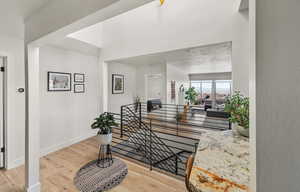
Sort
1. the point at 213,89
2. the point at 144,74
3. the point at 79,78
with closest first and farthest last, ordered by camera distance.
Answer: the point at 79,78
the point at 144,74
the point at 213,89

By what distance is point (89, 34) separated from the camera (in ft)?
11.8

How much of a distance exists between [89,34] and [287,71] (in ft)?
13.1

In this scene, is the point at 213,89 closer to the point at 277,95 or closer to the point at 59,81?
the point at 59,81

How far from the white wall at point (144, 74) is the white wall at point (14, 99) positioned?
401 cm

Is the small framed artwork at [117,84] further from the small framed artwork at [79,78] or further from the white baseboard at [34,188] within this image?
the white baseboard at [34,188]

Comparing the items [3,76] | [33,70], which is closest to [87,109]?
[3,76]

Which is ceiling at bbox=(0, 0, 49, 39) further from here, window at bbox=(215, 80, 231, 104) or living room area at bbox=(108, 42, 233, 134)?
window at bbox=(215, 80, 231, 104)

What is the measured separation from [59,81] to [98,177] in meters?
2.41

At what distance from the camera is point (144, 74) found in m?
6.10

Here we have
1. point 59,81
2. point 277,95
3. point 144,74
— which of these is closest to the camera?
point 277,95

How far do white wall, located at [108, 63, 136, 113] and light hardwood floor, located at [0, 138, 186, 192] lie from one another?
2.25 m

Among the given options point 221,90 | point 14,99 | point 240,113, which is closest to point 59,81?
point 14,99

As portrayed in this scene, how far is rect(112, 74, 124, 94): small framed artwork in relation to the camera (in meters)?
5.11

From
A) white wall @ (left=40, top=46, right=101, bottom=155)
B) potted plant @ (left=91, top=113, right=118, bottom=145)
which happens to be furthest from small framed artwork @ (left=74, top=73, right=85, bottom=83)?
potted plant @ (left=91, top=113, right=118, bottom=145)
